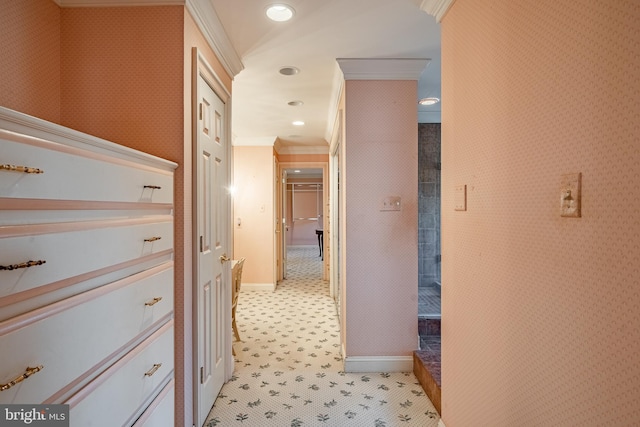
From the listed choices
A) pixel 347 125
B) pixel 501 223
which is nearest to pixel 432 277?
pixel 347 125

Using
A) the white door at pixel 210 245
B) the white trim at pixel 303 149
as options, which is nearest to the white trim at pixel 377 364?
the white door at pixel 210 245

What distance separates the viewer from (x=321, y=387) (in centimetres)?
244

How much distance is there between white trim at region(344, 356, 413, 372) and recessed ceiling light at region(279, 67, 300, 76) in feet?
8.06

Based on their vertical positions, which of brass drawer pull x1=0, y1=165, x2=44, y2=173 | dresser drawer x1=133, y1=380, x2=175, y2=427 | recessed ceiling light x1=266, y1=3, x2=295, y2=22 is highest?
recessed ceiling light x1=266, y1=3, x2=295, y2=22

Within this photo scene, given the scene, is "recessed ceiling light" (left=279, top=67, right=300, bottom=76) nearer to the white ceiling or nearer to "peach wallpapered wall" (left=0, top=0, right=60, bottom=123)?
the white ceiling

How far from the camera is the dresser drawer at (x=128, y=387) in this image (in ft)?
3.21

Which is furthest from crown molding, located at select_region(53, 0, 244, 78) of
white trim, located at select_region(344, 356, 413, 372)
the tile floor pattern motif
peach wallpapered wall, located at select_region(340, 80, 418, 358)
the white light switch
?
white trim, located at select_region(344, 356, 413, 372)

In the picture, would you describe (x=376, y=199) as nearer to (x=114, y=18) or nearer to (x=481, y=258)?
(x=481, y=258)

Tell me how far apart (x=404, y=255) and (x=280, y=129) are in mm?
2951

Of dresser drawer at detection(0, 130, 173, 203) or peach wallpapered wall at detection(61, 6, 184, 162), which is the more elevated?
peach wallpapered wall at detection(61, 6, 184, 162)

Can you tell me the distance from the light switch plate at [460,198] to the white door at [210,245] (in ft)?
4.56

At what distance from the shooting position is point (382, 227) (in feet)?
8.76

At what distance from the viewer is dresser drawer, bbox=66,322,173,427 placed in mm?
977

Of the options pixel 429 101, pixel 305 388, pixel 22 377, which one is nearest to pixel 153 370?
pixel 22 377
